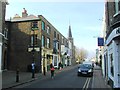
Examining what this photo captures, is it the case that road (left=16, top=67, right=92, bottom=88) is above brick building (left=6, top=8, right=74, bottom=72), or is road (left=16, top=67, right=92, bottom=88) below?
below

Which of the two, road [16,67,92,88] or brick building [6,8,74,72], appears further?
brick building [6,8,74,72]

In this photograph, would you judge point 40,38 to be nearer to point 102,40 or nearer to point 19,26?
point 19,26

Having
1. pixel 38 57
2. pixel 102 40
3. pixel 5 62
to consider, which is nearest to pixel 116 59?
pixel 102 40

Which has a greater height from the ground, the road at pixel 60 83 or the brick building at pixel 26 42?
the brick building at pixel 26 42

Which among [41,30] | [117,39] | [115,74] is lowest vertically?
[115,74]

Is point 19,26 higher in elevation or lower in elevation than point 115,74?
higher

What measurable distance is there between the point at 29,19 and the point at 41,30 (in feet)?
8.95

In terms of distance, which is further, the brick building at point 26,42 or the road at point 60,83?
the brick building at point 26,42

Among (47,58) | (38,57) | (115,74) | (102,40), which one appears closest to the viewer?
(115,74)

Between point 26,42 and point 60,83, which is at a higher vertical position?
point 26,42

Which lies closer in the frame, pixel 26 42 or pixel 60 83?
pixel 60 83

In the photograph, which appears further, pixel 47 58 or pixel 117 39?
pixel 47 58

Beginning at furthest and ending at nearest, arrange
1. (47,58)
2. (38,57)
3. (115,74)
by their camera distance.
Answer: (47,58) < (38,57) < (115,74)

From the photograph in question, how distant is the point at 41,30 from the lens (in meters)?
38.9
